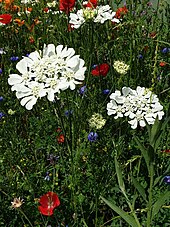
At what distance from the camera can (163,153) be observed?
1651mm

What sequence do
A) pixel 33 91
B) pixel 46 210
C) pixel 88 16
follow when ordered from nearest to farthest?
pixel 33 91, pixel 46 210, pixel 88 16

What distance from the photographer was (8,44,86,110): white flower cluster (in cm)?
104

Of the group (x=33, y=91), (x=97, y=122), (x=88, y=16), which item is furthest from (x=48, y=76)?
(x=88, y=16)

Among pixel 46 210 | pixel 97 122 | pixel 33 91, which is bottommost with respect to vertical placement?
Answer: pixel 46 210

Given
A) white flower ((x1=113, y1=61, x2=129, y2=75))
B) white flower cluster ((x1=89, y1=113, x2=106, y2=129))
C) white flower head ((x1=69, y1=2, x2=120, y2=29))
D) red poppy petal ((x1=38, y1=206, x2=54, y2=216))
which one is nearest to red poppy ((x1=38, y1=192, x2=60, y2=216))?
red poppy petal ((x1=38, y1=206, x2=54, y2=216))

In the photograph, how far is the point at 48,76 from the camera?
1093 mm

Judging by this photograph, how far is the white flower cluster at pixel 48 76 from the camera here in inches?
41.0

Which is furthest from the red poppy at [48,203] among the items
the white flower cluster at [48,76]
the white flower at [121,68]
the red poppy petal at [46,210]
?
the white flower at [121,68]

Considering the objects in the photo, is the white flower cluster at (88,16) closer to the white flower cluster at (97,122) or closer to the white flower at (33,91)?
the white flower cluster at (97,122)

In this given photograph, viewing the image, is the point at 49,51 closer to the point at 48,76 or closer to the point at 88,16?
the point at 48,76

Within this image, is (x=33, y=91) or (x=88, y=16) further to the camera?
(x=88, y=16)

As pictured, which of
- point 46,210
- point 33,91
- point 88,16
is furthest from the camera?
point 88,16

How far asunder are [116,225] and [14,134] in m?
0.62

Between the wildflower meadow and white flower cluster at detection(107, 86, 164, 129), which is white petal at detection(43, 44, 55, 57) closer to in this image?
the wildflower meadow
